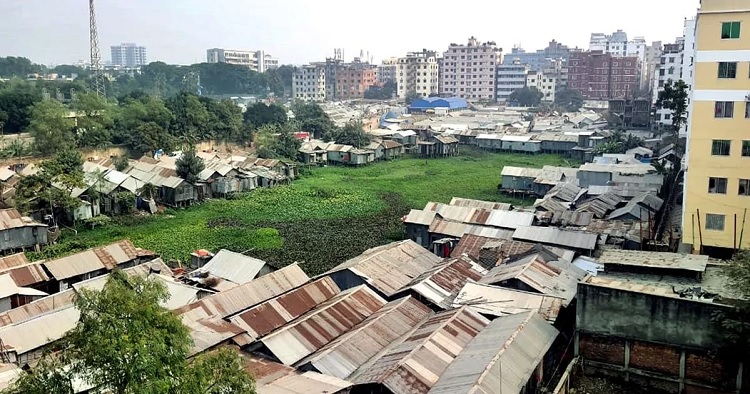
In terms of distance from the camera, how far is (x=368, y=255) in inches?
747

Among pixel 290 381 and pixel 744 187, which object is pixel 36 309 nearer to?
→ pixel 290 381

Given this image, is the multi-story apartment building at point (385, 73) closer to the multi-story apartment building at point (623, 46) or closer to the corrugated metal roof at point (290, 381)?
the multi-story apartment building at point (623, 46)

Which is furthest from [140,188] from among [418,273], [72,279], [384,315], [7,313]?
[384,315]

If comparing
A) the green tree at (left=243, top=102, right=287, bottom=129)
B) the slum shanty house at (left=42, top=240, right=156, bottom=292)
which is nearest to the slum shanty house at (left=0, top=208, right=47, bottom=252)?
the slum shanty house at (left=42, top=240, right=156, bottom=292)

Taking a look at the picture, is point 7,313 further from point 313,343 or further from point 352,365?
point 352,365

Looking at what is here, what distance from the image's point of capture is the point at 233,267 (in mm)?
18969

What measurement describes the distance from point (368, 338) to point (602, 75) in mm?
83527

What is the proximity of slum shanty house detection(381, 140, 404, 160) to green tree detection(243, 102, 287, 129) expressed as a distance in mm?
10818

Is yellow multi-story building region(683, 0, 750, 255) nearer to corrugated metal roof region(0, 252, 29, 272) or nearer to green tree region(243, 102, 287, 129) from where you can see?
corrugated metal roof region(0, 252, 29, 272)

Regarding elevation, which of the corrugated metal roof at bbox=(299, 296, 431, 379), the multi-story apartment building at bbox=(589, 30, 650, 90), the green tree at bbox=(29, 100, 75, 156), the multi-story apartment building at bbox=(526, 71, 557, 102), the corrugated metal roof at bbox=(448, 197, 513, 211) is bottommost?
the corrugated metal roof at bbox=(299, 296, 431, 379)

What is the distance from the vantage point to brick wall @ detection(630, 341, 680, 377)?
11844mm

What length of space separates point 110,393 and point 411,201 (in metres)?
25.5

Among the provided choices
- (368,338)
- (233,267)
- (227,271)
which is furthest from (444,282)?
(227,271)

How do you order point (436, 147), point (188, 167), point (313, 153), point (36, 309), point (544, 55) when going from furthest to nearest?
point (544, 55), point (436, 147), point (313, 153), point (188, 167), point (36, 309)
